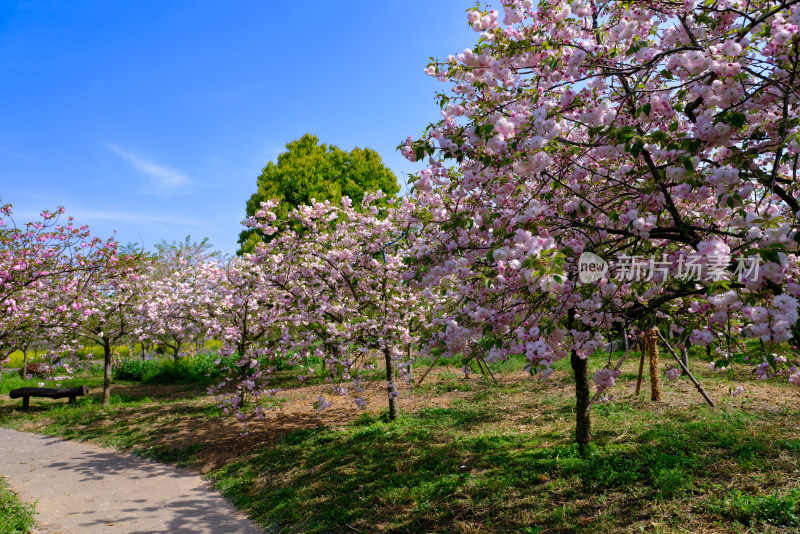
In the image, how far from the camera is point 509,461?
614 centimetres

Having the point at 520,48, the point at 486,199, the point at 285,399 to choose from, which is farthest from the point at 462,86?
the point at 285,399

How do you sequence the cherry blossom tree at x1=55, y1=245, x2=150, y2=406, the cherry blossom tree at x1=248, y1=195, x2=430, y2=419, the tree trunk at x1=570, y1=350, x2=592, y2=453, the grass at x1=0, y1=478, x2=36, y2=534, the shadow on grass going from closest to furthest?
the shadow on grass, the grass at x1=0, y1=478, x2=36, y2=534, the tree trunk at x1=570, y1=350, x2=592, y2=453, the cherry blossom tree at x1=248, y1=195, x2=430, y2=419, the cherry blossom tree at x1=55, y1=245, x2=150, y2=406

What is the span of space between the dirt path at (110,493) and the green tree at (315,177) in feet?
37.8

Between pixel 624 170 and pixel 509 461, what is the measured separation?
404 cm

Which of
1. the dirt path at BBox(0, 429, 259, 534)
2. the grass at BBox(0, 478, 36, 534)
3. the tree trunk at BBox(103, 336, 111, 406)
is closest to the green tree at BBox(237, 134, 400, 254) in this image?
the tree trunk at BBox(103, 336, 111, 406)

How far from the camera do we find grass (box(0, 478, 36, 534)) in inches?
211

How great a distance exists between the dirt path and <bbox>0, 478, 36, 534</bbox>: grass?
13 cm

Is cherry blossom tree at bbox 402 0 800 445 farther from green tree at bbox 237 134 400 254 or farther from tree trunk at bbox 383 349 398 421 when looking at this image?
green tree at bbox 237 134 400 254

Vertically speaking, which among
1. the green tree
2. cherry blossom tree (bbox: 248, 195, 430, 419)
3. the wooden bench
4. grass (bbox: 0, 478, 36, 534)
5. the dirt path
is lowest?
the dirt path

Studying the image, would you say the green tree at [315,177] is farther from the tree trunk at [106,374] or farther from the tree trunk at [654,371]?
the tree trunk at [654,371]

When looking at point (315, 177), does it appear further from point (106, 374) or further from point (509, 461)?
point (509, 461)

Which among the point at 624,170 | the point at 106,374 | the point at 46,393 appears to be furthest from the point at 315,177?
the point at 624,170

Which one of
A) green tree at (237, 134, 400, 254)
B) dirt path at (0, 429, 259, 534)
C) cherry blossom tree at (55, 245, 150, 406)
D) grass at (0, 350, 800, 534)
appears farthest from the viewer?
green tree at (237, 134, 400, 254)

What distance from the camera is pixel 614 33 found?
13.2 feet
